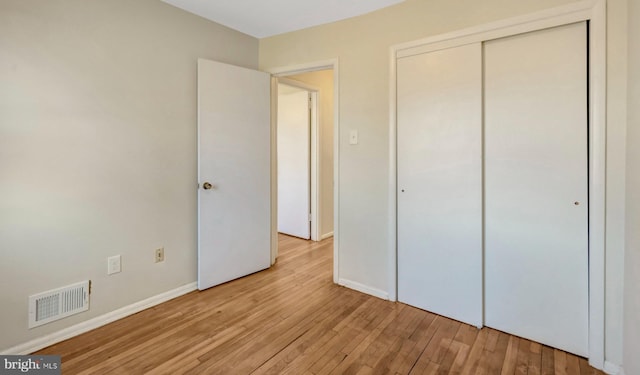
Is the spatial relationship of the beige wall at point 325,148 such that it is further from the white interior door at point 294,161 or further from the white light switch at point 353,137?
the white light switch at point 353,137

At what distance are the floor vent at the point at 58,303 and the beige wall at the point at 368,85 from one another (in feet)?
6.13

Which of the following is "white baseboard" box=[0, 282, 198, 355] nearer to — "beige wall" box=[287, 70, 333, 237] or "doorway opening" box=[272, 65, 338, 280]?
"doorway opening" box=[272, 65, 338, 280]

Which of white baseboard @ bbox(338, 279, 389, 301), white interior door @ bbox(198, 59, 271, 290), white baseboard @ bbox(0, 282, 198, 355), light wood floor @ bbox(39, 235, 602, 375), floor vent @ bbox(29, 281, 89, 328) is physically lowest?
light wood floor @ bbox(39, 235, 602, 375)

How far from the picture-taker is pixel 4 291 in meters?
1.74

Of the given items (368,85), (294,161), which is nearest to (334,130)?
(368,85)

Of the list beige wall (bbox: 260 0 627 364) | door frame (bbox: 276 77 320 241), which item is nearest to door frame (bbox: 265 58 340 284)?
beige wall (bbox: 260 0 627 364)

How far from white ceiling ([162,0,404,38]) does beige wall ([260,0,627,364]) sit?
0.09 m

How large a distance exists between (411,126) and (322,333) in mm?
1563

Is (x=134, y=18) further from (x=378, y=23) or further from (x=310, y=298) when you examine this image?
(x=310, y=298)

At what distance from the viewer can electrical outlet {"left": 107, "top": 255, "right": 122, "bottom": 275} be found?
2.15 m

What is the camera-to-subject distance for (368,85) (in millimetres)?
2506

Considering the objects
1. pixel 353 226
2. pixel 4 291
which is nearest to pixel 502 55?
pixel 353 226

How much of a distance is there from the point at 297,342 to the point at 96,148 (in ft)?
5.86

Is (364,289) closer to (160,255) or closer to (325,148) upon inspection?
(160,255)
